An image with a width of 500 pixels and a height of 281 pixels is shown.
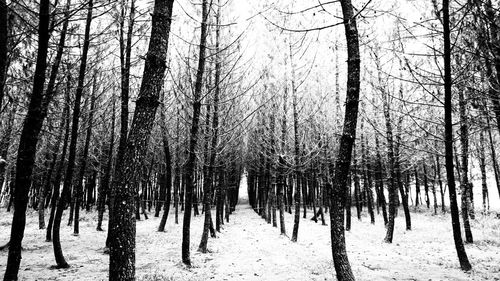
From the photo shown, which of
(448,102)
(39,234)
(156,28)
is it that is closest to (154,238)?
(39,234)

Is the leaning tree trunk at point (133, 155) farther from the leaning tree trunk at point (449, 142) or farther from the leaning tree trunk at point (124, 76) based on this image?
the leaning tree trunk at point (449, 142)

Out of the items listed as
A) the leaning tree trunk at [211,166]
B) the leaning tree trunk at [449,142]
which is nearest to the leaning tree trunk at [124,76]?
the leaning tree trunk at [211,166]

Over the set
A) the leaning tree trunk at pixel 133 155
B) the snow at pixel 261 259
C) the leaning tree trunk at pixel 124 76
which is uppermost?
the leaning tree trunk at pixel 124 76

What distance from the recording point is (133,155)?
3.65 metres

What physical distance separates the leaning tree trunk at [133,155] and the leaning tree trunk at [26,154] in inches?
121

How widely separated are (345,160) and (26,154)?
6.18m

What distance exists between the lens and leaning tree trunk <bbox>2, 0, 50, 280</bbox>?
5500 mm

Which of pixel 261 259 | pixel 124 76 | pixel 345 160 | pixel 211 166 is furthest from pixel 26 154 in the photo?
pixel 261 259

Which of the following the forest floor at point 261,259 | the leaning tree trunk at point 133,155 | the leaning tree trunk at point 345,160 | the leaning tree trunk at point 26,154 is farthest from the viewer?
the forest floor at point 261,259

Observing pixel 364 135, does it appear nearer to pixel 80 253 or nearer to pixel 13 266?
pixel 80 253

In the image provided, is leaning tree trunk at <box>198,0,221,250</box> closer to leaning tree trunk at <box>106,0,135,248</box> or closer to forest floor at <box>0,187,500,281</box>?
forest floor at <box>0,187,500,281</box>

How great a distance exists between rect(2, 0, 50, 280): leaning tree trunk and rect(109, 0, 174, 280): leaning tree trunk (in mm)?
3066

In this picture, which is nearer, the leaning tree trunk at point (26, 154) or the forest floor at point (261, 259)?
the leaning tree trunk at point (26, 154)

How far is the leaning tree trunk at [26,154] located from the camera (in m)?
5.50
